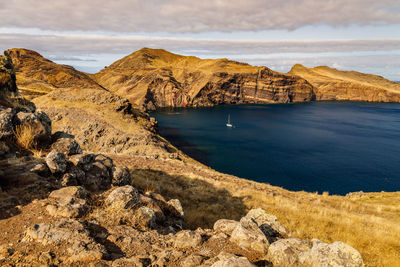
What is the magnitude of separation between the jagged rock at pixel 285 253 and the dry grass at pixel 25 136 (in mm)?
10295

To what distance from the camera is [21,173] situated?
295 inches

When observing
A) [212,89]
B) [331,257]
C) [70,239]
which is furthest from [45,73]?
[331,257]

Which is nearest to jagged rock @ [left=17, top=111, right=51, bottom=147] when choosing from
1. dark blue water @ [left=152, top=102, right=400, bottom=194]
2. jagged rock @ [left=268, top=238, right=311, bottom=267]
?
jagged rock @ [left=268, top=238, right=311, bottom=267]

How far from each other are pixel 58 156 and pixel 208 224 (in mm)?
7199

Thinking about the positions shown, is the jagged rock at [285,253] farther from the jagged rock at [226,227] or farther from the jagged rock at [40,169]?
the jagged rock at [40,169]

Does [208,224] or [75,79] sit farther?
[75,79]

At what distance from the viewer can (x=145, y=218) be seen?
23.6 ft

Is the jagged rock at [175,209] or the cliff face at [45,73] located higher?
the cliff face at [45,73]

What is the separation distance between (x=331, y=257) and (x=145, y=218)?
526 centimetres

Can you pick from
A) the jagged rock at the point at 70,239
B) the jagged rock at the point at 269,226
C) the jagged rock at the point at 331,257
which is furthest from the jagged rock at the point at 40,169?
the jagged rock at the point at 331,257

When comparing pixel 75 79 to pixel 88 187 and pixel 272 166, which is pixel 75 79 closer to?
pixel 272 166

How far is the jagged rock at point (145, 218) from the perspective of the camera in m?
7.04

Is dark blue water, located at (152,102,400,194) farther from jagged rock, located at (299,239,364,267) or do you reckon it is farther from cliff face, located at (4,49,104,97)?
cliff face, located at (4,49,104,97)

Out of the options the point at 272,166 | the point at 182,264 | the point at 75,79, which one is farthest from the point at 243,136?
the point at 75,79
